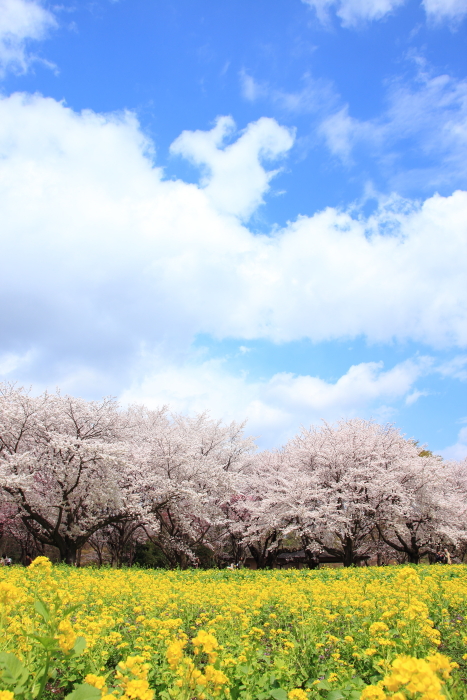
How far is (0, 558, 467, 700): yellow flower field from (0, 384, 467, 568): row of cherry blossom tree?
14.2 m

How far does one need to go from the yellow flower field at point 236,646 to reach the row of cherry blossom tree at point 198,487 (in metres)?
14.2

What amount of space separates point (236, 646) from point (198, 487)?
23.4m

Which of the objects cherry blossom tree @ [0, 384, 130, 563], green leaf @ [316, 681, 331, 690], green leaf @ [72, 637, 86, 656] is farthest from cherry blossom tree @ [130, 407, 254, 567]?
green leaf @ [72, 637, 86, 656]

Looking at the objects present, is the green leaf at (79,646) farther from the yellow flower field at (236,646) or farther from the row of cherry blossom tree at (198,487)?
the row of cherry blossom tree at (198,487)

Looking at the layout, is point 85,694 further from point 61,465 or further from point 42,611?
point 61,465

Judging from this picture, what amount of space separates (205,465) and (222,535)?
711 centimetres

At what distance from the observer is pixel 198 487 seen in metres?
28.3

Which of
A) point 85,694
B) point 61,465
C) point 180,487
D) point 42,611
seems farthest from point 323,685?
point 180,487

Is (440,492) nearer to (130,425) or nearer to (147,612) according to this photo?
(130,425)

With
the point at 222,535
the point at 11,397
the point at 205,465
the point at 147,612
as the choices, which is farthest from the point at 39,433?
the point at 147,612

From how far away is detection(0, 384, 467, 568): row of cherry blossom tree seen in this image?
2258cm

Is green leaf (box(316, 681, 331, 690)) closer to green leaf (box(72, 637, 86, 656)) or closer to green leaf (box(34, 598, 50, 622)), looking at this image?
green leaf (box(72, 637, 86, 656))

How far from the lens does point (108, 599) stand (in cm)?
864

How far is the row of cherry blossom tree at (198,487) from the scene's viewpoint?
22.6m
